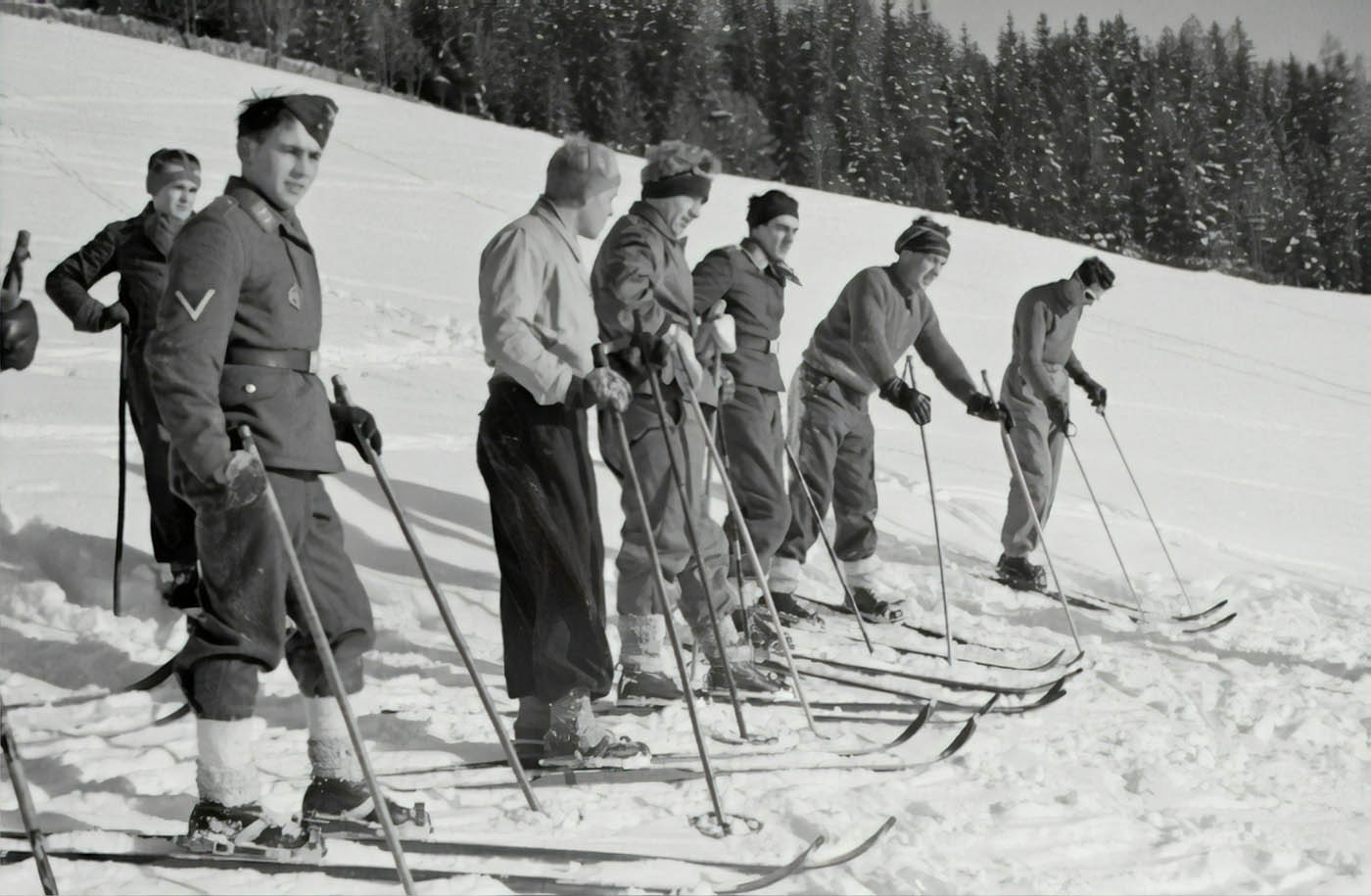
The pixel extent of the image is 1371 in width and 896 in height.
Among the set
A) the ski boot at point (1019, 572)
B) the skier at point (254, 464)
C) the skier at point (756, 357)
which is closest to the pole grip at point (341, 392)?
the skier at point (254, 464)

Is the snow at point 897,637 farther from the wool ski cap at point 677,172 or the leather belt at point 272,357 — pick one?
the wool ski cap at point 677,172

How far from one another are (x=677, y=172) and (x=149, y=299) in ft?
6.43

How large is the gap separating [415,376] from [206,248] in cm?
766

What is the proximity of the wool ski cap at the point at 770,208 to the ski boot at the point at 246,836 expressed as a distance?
134 inches

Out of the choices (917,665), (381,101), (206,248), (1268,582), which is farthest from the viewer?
(381,101)

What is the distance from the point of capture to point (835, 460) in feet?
21.0

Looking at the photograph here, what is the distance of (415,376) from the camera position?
34.4ft

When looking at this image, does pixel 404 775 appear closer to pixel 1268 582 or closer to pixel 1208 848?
pixel 1208 848

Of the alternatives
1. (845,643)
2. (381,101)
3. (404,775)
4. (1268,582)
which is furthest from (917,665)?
(381,101)

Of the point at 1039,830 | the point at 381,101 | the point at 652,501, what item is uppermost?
the point at 381,101

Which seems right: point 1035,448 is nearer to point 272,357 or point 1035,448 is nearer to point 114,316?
point 114,316

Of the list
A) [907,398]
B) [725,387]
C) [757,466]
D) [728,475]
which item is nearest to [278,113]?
[725,387]

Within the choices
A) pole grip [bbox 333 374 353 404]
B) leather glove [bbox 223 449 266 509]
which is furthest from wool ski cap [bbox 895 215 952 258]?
leather glove [bbox 223 449 266 509]

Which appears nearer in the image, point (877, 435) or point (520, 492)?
point (520, 492)
